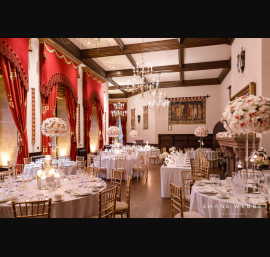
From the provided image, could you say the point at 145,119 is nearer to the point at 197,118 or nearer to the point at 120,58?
the point at 197,118

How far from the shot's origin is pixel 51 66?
7059 millimetres

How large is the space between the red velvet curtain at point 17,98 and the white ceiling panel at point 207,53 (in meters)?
6.75

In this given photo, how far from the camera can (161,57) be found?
9609 millimetres

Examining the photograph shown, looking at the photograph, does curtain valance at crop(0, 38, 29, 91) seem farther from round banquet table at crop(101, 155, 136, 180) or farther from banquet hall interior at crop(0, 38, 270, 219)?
round banquet table at crop(101, 155, 136, 180)

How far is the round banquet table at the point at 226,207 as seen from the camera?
2467 mm

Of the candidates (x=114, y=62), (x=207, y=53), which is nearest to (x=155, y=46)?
(x=207, y=53)

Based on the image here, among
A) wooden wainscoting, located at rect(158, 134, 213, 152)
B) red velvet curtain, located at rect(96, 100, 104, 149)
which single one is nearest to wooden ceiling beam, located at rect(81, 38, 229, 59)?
red velvet curtain, located at rect(96, 100, 104, 149)

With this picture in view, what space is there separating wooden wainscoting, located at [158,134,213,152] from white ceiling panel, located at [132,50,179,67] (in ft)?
17.7

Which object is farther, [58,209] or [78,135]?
[78,135]

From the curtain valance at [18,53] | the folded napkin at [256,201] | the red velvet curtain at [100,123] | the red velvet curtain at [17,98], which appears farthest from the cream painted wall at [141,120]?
the folded napkin at [256,201]

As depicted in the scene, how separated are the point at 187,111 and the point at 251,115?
11.4 m

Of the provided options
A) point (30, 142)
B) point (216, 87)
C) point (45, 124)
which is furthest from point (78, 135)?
point (216, 87)

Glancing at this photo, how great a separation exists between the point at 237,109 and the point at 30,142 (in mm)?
5836

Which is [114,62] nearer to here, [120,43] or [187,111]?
[120,43]
